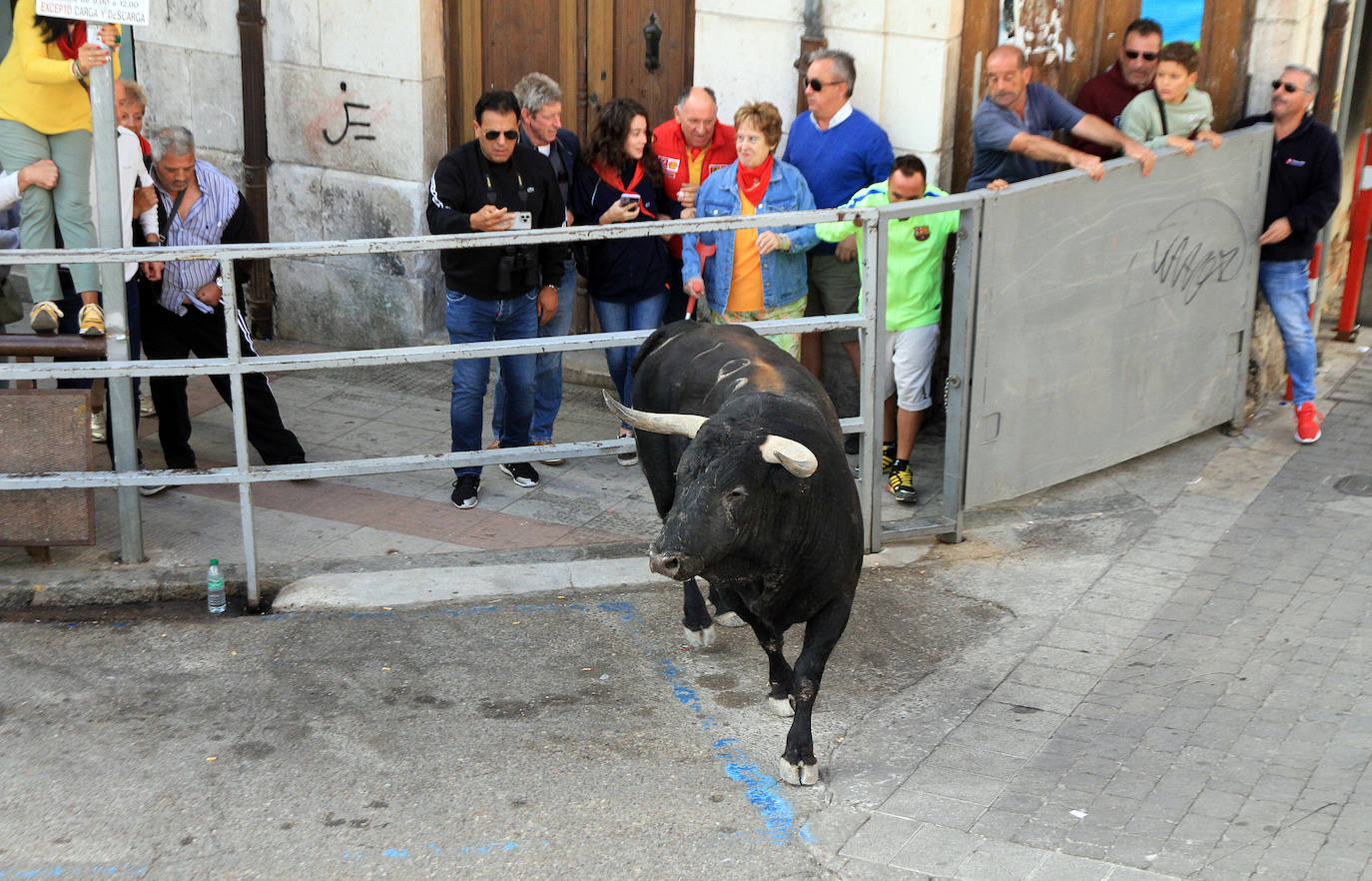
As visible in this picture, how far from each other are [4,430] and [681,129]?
3.78m

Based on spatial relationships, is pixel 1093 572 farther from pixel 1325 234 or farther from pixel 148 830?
pixel 148 830

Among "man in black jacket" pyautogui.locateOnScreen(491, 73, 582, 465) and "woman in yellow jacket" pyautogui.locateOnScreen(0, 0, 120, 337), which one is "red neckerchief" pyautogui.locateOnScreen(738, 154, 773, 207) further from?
"woman in yellow jacket" pyautogui.locateOnScreen(0, 0, 120, 337)

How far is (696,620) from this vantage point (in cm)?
607

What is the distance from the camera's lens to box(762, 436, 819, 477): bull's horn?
4547mm

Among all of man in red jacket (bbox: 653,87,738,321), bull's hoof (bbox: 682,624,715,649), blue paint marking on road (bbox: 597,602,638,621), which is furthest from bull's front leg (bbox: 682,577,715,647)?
man in red jacket (bbox: 653,87,738,321)

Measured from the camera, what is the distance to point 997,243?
6.82 meters

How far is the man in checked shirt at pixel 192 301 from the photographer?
7.38 m

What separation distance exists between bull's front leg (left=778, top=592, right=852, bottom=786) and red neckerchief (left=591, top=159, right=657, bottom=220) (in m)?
3.39

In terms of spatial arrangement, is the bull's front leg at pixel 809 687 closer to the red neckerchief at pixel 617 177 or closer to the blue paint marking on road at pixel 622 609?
the blue paint marking on road at pixel 622 609

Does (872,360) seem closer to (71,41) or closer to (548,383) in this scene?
(548,383)

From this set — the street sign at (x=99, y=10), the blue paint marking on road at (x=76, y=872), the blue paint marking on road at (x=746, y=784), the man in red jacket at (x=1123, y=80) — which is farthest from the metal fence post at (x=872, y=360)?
the blue paint marking on road at (x=76, y=872)

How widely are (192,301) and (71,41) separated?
137 cm

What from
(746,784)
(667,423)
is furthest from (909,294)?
(746,784)

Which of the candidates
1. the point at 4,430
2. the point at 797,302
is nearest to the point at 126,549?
the point at 4,430
